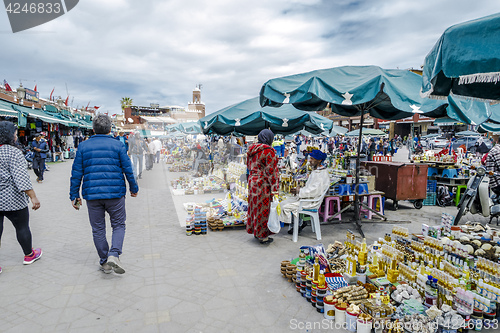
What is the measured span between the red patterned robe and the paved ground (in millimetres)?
423

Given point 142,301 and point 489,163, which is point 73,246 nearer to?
point 142,301

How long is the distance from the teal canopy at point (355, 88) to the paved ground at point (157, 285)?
98.9 inches

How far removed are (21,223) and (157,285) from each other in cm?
210

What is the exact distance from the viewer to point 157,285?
3.62 meters

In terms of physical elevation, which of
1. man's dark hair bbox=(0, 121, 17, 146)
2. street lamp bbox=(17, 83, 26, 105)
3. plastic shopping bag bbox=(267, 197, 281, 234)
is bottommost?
plastic shopping bag bbox=(267, 197, 281, 234)

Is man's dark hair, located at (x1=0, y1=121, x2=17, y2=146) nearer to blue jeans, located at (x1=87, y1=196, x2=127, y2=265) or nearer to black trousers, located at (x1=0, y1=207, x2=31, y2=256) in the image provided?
black trousers, located at (x1=0, y1=207, x2=31, y2=256)

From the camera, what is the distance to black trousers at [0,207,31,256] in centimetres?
387

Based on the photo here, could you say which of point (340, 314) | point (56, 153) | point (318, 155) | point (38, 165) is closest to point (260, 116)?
point (318, 155)

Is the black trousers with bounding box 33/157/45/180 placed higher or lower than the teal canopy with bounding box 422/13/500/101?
lower

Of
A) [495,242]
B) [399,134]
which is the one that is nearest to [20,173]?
[495,242]

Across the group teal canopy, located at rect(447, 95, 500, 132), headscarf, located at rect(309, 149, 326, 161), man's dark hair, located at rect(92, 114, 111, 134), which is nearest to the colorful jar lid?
headscarf, located at rect(309, 149, 326, 161)

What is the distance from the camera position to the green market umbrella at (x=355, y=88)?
4.22 metres

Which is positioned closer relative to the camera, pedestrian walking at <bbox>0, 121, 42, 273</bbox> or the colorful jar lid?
the colorful jar lid

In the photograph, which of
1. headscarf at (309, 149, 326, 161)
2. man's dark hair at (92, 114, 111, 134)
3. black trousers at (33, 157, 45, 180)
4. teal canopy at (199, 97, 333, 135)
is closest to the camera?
man's dark hair at (92, 114, 111, 134)
